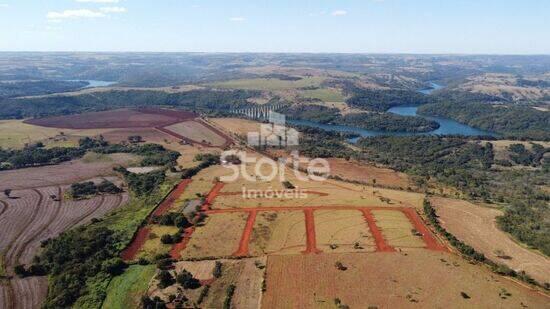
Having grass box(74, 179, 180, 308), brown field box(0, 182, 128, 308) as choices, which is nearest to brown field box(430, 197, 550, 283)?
grass box(74, 179, 180, 308)

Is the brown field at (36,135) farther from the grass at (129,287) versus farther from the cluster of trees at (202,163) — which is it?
the grass at (129,287)

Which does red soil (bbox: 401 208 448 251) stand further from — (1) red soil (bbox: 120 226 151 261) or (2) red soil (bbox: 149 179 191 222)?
(2) red soil (bbox: 149 179 191 222)

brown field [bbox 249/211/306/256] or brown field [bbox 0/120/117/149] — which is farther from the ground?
brown field [bbox 249/211/306/256]

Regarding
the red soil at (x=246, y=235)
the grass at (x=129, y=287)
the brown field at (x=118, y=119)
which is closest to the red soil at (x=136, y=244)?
the grass at (x=129, y=287)

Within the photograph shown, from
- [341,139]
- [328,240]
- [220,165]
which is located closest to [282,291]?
[328,240]

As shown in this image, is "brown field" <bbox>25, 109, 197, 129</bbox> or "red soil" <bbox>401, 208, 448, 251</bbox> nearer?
"red soil" <bbox>401, 208, 448, 251</bbox>

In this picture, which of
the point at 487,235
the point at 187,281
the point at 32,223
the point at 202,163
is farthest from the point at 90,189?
the point at 487,235

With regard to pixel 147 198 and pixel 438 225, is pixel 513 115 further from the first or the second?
pixel 147 198
